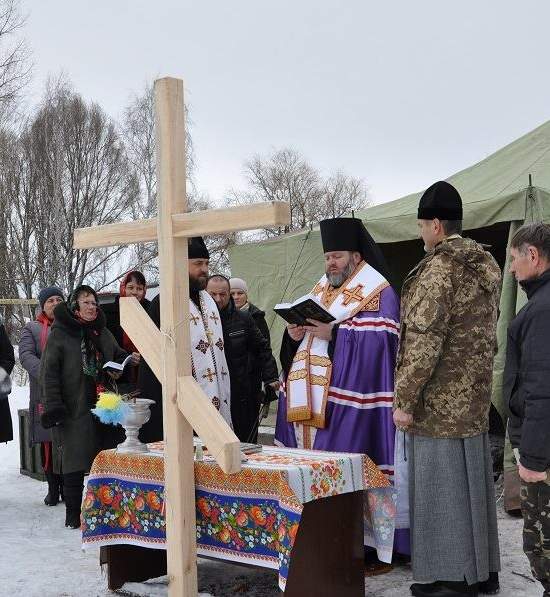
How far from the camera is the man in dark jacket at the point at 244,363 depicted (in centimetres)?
582

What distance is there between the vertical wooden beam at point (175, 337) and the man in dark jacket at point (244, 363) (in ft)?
6.73

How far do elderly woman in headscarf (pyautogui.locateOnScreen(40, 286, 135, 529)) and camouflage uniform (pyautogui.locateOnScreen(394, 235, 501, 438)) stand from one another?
2.58 m

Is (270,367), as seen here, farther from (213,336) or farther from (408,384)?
(408,384)

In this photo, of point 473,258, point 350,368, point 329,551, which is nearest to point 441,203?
point 473,258

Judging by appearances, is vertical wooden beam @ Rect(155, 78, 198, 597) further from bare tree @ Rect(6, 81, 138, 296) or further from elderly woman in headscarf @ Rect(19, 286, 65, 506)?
bare tree @ Rect(6, 81, 138, 296)

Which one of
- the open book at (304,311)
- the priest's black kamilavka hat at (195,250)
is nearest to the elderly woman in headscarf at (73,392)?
the priest's black kamilavka hat at (195,250)

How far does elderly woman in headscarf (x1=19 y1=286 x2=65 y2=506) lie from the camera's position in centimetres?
665

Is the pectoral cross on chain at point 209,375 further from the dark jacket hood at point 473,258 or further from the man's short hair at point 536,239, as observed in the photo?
the man's short hair at point 536,239

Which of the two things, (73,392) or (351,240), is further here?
(73,392)

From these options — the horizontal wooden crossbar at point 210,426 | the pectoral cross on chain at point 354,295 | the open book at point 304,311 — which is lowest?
the horizontal wooden crossbar at point 210,426

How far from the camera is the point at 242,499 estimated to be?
3670 millimetres

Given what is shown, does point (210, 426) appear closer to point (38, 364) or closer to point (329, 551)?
point (329, 551)

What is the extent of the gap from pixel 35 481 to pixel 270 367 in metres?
2.76

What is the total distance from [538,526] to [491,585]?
0.83 metres
